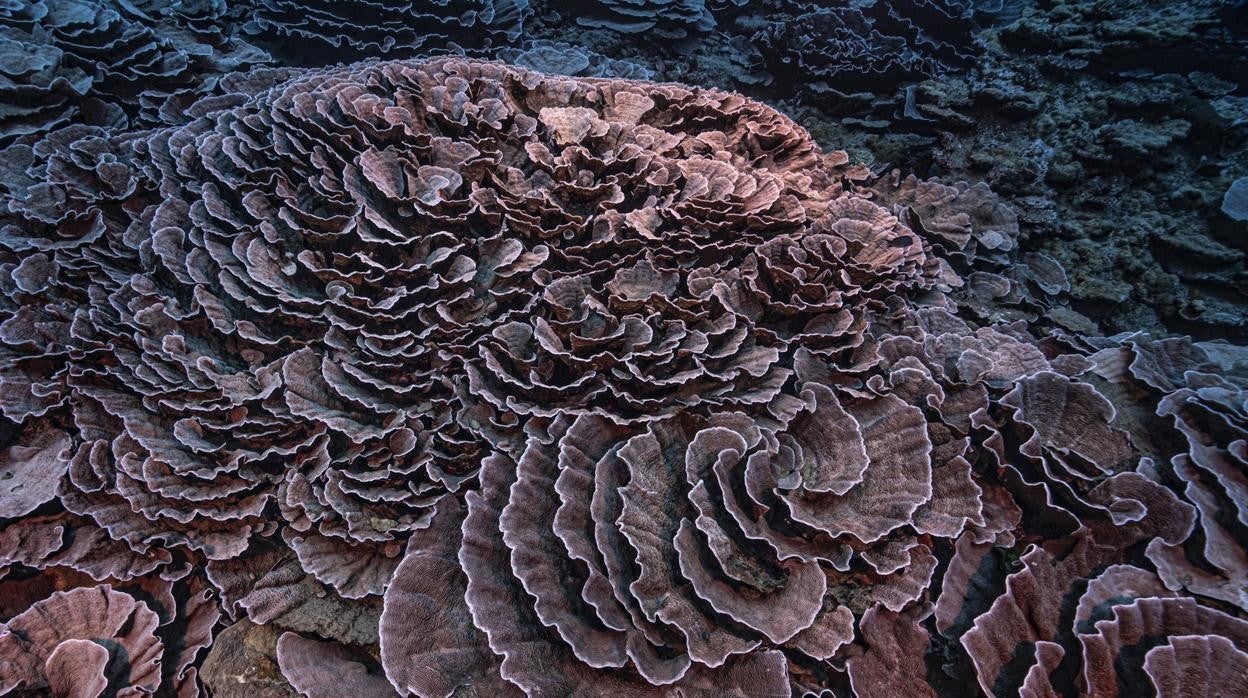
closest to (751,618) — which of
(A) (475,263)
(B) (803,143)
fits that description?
(A) (475,263)

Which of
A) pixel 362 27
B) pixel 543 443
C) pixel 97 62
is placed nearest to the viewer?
pixel 543 443

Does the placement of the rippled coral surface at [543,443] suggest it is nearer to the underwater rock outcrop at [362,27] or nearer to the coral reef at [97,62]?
the coral reef at [97,62]

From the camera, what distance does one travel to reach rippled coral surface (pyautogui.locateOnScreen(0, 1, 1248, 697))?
2.43 meters

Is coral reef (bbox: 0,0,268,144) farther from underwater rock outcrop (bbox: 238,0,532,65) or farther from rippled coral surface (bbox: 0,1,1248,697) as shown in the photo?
rippled coral surface (bbox: 0,1,1248,697)

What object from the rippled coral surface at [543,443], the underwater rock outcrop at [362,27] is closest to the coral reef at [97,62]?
the underwater rock outcrop at [362,27]

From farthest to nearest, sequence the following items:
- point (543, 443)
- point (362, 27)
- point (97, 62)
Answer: point (362, 27)
point (97, 62)
point (543, 443)

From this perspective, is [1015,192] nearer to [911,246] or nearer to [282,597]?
[911,246]

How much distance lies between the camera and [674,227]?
3.98 m

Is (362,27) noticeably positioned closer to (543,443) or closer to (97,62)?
(97,62)

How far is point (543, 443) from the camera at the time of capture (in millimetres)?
2910

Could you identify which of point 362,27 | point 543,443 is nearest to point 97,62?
point 362,27

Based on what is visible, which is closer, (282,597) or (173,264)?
(282,597)

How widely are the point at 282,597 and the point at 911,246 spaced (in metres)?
4.74

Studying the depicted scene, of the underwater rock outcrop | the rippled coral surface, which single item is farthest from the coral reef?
the rippled coral surface
